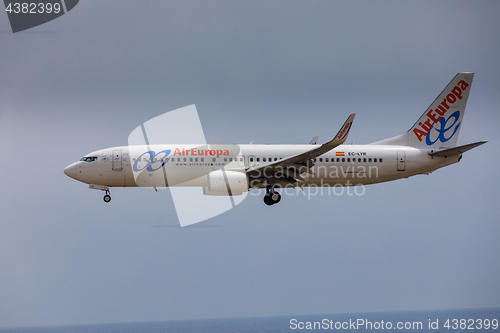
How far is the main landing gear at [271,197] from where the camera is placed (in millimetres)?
38094

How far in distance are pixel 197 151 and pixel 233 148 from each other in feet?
8.43

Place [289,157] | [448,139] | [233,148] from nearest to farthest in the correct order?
[289,157] → [233,148] → [448,139]

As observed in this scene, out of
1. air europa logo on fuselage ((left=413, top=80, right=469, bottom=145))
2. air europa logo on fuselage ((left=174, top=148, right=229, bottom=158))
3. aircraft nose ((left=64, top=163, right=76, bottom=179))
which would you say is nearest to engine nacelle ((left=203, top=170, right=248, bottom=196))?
air europa logo on fuselage ((left=174, top=148, right=229, bottom=158))

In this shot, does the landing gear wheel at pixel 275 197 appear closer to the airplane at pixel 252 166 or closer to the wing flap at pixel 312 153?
the airplane at pixel 252 166

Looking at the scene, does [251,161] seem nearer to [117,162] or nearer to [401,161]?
[117,162]

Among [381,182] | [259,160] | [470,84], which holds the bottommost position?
[381,182]

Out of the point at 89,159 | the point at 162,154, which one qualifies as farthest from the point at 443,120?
the point at 89,159

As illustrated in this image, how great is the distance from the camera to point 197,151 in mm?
37188

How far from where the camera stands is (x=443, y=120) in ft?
139

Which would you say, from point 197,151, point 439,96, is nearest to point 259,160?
point 197,151

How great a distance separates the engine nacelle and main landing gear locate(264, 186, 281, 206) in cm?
286

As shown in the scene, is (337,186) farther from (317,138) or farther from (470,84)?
(470,84)

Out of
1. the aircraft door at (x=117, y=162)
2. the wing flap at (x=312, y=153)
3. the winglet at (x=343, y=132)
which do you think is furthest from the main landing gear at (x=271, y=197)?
the aircraft door at (x=117, y=162)

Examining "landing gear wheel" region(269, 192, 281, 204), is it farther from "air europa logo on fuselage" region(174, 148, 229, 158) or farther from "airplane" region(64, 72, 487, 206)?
"air europa logo on fuselage" region(174, 148, 229, 158)
